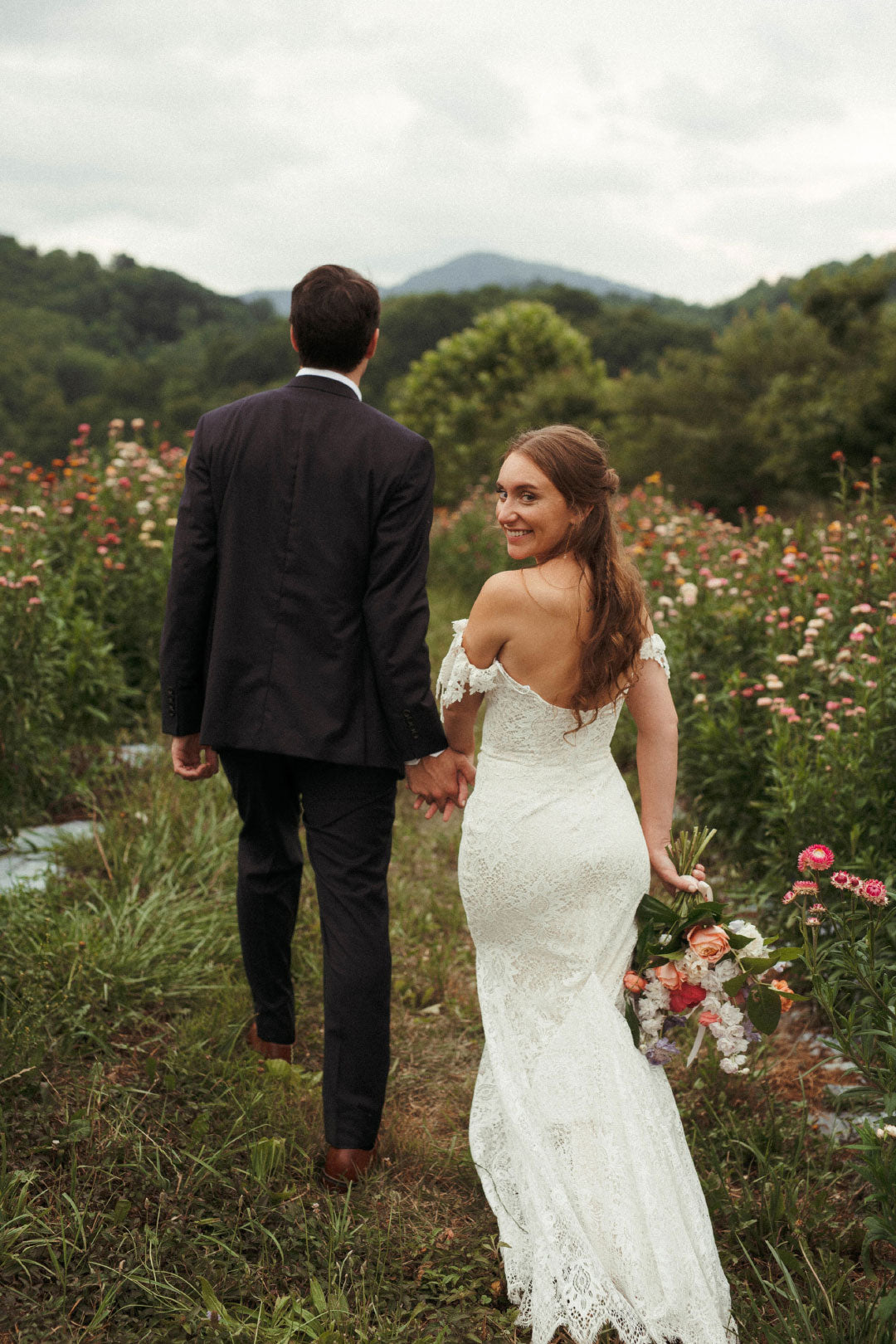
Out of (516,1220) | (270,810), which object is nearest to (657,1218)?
(516,1220)

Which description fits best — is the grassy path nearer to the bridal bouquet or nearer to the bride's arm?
the bridal bouquet

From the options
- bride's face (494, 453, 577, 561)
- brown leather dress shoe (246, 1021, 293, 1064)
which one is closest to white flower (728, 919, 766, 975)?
bride's face (494, 453, 577, 561)

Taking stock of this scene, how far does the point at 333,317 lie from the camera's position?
2484mm

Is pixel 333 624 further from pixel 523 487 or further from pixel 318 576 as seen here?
pixel 523 487

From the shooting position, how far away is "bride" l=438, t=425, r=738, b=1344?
208 centimetres

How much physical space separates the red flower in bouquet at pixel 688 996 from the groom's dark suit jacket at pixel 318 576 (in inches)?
30.7

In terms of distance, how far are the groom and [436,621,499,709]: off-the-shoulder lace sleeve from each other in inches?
2.9

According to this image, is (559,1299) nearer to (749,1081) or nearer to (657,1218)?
(657,1218)

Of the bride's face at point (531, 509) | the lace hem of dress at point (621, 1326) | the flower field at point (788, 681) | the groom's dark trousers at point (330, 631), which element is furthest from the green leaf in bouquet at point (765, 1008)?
the bride's face at point (531, 509)

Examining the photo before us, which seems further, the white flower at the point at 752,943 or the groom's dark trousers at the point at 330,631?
the groom's dark trousers at the point at 330,631

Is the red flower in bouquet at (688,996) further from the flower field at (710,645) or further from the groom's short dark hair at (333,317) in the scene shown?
the groom's short dark hair at (333,317)

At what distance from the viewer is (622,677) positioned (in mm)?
2283

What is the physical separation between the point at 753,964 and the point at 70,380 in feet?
112

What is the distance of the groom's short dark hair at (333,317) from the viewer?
2484 millimetres
